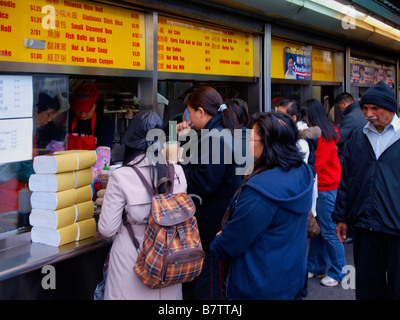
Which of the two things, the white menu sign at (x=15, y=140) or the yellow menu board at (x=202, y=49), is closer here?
the white menu sign at (x=15, y=140)

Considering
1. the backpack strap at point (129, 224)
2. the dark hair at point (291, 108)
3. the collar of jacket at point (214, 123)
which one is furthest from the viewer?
the dark hair at point (291, 108)

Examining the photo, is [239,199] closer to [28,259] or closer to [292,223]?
[292,223]

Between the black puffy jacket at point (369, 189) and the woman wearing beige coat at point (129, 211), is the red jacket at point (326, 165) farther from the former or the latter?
the woman wearing beige coat at point (129, 211)

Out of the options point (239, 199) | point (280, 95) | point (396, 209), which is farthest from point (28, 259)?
point (280, 95)

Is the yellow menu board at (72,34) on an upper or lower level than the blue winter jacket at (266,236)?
upper

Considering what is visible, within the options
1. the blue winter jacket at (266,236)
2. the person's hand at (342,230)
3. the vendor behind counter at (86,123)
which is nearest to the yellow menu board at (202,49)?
the vendor behind counter at (86,123)

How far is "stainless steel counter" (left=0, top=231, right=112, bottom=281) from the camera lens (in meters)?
2.46

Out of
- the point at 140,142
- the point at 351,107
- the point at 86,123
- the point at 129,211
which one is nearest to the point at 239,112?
the point at 140,142

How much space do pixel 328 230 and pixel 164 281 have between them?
7.95ft

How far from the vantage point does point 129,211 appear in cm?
237

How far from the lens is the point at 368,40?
23.9ft

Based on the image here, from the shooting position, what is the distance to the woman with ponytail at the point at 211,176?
2879 millimetres

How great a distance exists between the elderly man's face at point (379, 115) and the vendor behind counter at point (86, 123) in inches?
95.9

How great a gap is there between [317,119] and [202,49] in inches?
54.4
